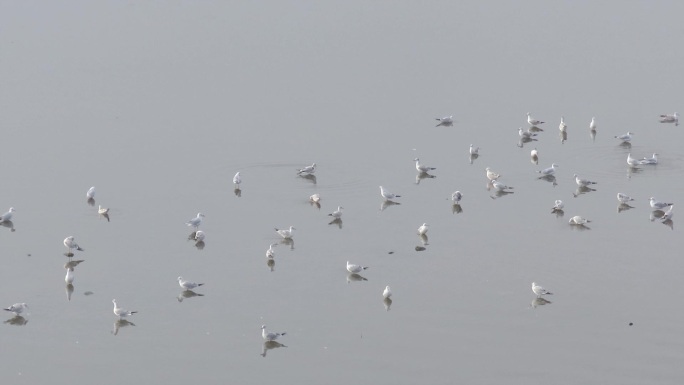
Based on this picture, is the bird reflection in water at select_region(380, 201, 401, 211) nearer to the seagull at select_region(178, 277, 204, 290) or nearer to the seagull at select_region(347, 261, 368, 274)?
the seagull at select_region(347, 261, 368, 274)

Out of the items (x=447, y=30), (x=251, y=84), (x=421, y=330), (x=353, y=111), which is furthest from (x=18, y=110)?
(x=421, y=330)

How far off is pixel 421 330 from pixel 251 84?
21.0 meters

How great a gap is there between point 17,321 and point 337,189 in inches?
433

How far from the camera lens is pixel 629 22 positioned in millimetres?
53750

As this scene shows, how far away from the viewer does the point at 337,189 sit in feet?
122

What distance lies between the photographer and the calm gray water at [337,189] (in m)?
27.4

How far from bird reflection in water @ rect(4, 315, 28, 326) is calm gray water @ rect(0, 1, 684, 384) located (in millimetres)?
285

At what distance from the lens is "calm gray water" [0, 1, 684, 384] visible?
89.9ft

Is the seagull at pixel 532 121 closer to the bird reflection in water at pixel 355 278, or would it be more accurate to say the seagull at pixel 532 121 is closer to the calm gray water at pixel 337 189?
the calm gray water at pixel 337 189

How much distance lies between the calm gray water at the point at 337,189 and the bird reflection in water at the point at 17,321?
0.94 feet

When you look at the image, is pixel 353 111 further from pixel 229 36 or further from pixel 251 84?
pixel 229 36

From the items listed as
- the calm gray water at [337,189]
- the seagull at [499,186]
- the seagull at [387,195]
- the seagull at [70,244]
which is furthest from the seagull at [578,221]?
the seagull at [70,244]

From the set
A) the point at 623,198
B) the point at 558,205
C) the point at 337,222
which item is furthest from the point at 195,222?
the point at 623,198

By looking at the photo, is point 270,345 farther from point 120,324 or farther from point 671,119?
point 671,119
